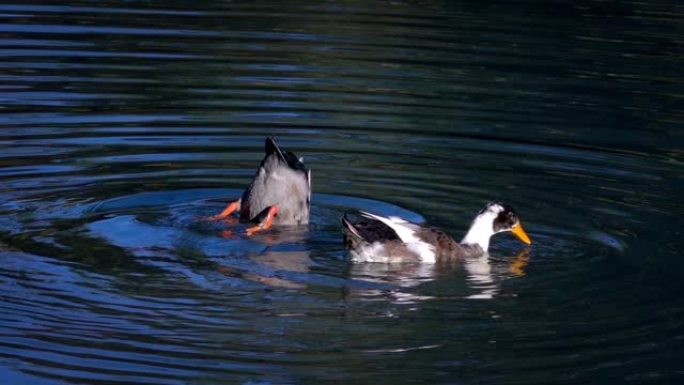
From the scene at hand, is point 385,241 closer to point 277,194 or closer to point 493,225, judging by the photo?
point 493,225

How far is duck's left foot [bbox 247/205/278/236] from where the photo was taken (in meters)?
12.5

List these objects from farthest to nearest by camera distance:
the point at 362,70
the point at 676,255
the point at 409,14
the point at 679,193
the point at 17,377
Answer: the point at 409,14
the point at 362,70
the point at 679,193
the point at 676,255
the point at 17,377

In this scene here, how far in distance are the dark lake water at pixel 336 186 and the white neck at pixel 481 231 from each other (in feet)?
0.69

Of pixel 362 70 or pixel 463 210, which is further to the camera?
pixel 362 70

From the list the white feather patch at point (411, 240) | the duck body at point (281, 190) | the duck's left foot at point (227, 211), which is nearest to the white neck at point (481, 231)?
the white feather patch at point (411, 240)

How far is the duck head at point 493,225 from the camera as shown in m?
11.9

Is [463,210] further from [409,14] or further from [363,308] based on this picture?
[409,14]

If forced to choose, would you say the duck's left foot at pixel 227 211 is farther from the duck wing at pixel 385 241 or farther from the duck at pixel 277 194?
the duck wing at pixel 385 241

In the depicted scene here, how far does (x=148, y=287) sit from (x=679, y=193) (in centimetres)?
515

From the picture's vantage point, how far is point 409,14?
22.4 m

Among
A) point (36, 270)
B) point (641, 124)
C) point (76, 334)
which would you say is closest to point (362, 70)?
point (641, 124)

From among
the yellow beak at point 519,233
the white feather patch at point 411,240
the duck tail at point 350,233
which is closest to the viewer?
the duck tail at point 350,233

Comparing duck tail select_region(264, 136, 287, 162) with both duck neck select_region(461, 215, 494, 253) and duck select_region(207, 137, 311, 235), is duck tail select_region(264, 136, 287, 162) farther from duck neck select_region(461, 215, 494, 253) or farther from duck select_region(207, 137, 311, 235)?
duck neck select_region(461, 215, 494, 253)

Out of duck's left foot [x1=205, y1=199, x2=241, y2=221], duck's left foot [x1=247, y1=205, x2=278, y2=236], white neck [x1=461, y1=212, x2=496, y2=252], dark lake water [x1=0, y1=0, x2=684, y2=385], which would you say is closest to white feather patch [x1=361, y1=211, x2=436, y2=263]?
dark lake water [x1=0, y1=0, x2=684, y2=385]
